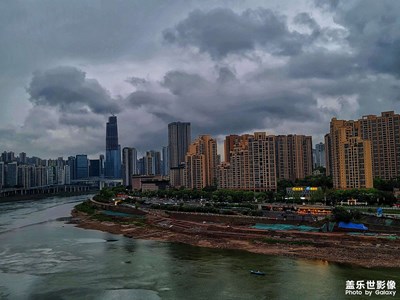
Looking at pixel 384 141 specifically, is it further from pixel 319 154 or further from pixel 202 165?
pixel 319 154

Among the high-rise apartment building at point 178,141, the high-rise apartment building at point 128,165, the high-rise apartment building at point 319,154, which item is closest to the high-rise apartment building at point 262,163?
the high-rise apartment building at point 319,154

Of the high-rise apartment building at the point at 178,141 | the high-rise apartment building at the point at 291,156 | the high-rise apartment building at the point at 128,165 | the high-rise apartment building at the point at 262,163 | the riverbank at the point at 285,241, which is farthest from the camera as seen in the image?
the high-rise apartment building at the point at 128,165

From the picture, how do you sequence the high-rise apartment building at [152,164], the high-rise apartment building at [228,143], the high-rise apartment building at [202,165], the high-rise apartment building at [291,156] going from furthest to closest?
the high-rise apartment building at [152,164] < the high-rise apartment building at [228,143] < the high-rise apartment building at [202,165] < the high-rise apartment building at [291,156]

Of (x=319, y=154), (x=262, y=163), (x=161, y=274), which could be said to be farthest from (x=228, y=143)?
(x=161, y=274)

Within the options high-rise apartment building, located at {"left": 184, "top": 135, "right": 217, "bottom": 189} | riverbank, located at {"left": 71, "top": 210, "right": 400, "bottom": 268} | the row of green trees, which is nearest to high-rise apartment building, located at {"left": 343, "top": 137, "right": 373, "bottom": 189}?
A: the row of green trees

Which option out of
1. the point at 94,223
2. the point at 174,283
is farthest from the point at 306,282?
the point at 94,223

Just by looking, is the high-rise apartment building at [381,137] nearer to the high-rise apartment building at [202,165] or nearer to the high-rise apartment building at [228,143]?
the high-rise apartment building at [202,165]

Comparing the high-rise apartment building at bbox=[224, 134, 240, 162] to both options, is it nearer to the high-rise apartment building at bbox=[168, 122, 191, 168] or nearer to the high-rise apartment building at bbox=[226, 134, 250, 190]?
the high-rise apartment building at bbox=[226, 134, 250, 190]

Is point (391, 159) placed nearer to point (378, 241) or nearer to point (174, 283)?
point (378, 241)
